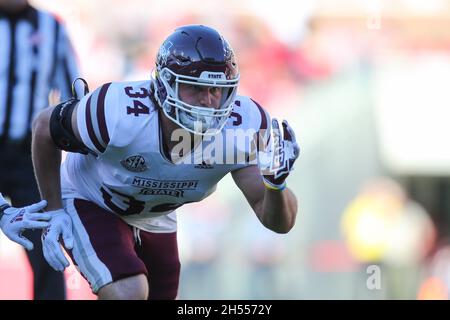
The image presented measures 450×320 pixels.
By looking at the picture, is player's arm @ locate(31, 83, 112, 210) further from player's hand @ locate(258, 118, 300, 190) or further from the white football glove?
player's hand @ locate(258, 118, 300, 190)

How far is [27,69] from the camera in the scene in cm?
460

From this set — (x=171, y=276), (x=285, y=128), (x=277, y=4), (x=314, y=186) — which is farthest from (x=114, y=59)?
(x=285, y=128)

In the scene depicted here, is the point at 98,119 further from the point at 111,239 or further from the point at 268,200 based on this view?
the point at 268,200

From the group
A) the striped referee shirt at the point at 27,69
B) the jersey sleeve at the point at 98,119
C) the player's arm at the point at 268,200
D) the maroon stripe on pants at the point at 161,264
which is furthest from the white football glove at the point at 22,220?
the striped referee shirt at the point at 27,69

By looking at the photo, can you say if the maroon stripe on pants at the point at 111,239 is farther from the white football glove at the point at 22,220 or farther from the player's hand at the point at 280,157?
the player's hand at the point at 280,157

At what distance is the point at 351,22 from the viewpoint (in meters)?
9.87

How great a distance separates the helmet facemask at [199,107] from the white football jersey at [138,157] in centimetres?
10

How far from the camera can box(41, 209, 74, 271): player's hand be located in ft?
11.3

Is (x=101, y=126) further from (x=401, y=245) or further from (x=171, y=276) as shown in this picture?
(x=401, y=245)

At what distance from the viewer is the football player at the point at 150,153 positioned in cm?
334

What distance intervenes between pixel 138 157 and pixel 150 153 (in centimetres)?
5

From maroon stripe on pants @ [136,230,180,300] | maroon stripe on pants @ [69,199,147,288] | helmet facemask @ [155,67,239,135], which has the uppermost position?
helmet facemask @ [155,67,239,135]

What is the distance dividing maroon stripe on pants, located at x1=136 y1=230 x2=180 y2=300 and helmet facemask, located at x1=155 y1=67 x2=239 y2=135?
68cm

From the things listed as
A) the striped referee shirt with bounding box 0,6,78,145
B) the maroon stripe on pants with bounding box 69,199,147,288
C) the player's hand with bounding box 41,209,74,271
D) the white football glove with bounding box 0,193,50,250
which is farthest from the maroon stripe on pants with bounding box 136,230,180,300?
the striped referee shirt with bounding box 0,6,78,145
